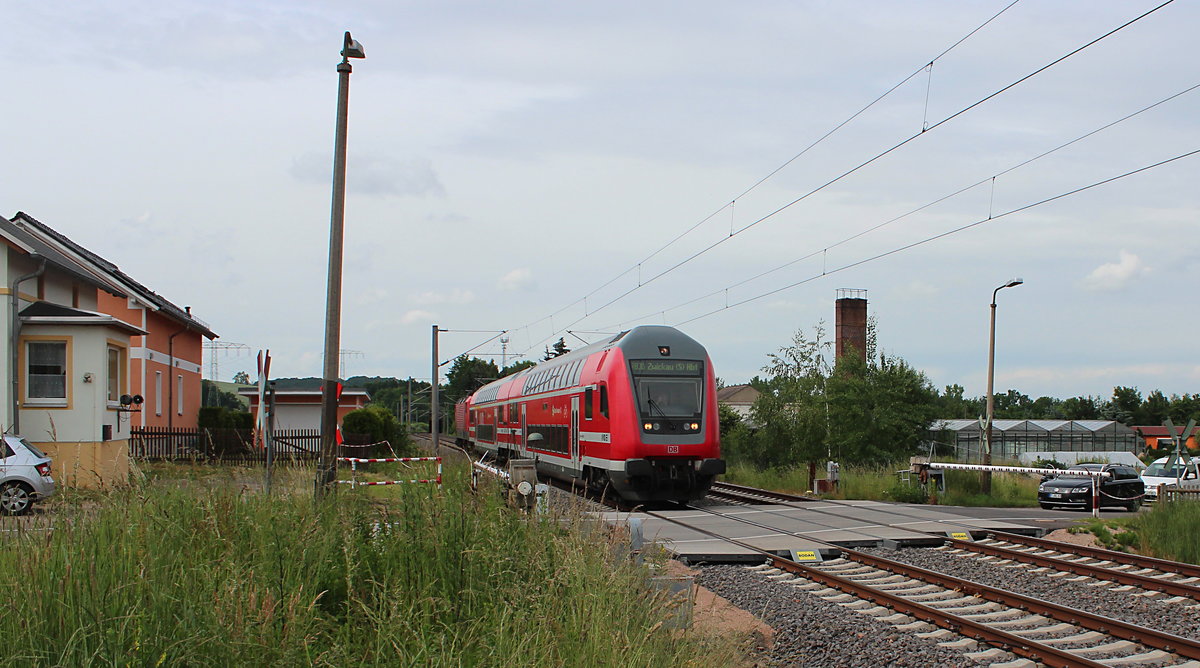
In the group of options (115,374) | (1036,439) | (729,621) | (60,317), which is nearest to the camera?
(729,621)

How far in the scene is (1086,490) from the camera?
78.8 ft

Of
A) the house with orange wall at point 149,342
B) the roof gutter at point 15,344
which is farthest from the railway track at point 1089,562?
the house with orange wall at point 149,342

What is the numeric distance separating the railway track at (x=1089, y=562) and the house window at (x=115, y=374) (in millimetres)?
18634

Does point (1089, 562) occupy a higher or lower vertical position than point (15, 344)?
lower

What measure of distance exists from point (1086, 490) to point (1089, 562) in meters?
11.5

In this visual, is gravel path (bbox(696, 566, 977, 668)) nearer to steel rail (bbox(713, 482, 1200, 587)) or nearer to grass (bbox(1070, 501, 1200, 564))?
steel rail (bbox(713, 482, 1200, 587))

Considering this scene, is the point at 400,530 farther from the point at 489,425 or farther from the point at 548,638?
the point at 489,425

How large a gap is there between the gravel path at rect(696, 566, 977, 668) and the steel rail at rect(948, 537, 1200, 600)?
12.7 ft

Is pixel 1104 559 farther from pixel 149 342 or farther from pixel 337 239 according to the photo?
pixel 149 342

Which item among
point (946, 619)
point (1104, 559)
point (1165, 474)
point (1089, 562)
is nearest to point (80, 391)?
point (946, 619)

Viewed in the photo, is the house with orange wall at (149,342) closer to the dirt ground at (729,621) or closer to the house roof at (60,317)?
the house roof at (60,317)

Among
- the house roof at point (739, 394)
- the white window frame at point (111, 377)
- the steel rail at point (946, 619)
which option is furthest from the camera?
the house roof at point (739, 394)

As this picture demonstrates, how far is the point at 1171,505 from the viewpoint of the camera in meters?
16.1

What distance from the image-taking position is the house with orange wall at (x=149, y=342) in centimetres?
3388
